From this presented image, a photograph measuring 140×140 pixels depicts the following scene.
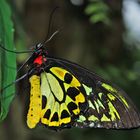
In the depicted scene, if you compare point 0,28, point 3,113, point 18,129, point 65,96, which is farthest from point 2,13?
point 18,129

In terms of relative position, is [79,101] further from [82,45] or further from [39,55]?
[82,45]

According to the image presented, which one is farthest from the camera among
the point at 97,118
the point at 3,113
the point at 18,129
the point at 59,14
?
the point at 59,14

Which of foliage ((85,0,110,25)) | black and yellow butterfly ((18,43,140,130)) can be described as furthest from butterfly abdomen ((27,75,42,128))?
foliage ((85,0,110,25))

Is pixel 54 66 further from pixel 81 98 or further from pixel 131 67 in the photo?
pixel 131 67

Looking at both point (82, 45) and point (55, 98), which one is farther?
point (82, 45)

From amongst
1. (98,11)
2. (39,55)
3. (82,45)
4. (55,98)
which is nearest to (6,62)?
(39,55)

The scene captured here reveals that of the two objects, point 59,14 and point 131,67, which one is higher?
point 59,14
